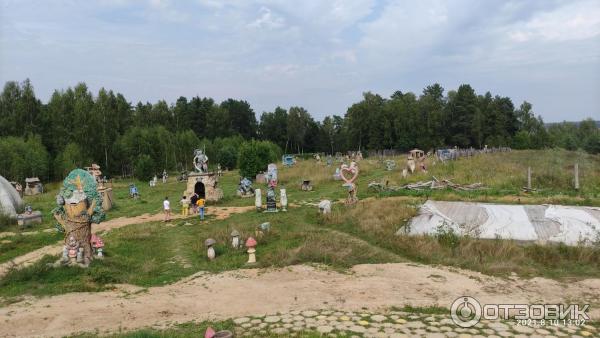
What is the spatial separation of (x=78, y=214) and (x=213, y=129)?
6016 cm

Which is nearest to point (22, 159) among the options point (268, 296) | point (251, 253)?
point (251, 253)

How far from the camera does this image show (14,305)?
347 inches

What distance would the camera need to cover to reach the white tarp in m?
12.1

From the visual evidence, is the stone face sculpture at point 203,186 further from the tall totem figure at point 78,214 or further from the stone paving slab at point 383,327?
the stone paving slab at point 383,327

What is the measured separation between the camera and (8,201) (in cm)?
2109

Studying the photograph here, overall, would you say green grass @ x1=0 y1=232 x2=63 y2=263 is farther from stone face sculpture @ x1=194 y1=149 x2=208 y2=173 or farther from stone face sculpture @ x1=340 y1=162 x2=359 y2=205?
stone face sculpture @ x1=340 y1=162 x2=359 y2=205

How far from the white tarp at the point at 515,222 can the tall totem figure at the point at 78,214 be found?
9567mm

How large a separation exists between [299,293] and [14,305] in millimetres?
6134

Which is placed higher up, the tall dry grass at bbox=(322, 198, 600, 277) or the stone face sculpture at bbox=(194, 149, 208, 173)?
the stone face sculpture at bbox=(194, 149, 208, 173)

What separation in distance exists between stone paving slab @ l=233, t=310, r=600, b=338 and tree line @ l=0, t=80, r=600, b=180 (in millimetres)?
28705

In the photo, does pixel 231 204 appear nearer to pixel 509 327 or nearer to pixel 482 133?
pixel 509 327

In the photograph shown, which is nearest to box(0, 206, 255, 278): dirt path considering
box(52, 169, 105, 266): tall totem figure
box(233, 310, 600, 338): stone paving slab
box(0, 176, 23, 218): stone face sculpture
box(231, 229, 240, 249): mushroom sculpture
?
box(52, 169, 105, 266): tall totem figure

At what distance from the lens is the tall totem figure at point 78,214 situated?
1139 cm

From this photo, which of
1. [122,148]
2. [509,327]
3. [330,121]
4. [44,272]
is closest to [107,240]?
[44,272]
